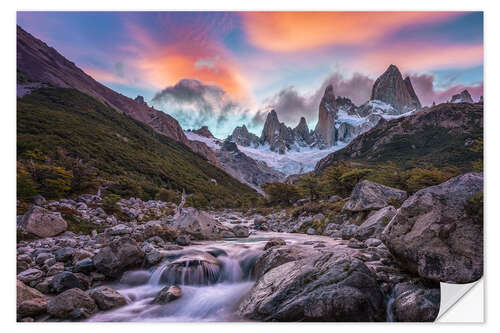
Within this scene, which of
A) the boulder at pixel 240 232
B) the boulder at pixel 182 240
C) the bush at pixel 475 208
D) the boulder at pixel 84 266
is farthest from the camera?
the boulder at pixel 240 232

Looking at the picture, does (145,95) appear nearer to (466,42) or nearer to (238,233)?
(238,233)

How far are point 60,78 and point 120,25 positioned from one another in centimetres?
5756

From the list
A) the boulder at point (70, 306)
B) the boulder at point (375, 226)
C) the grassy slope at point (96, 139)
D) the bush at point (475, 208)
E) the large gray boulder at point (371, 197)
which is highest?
the grassy slope at point (96, 139)

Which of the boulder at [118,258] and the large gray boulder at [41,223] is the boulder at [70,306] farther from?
the large gray boulder at [41,223]

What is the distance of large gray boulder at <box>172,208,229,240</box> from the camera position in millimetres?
9086

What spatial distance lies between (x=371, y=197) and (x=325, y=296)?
7.24 metres

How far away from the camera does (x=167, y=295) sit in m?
4.78

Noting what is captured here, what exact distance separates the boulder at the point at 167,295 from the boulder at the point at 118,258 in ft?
4.29

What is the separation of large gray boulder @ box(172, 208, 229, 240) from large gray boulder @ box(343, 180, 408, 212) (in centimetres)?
569

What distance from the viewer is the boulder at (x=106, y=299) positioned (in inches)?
171

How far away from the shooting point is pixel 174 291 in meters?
4.87

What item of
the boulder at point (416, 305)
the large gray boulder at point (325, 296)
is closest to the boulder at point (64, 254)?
the large gray boulder at point (325, 296)

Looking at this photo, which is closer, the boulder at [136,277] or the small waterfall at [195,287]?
the small waterfall at [195,287]
